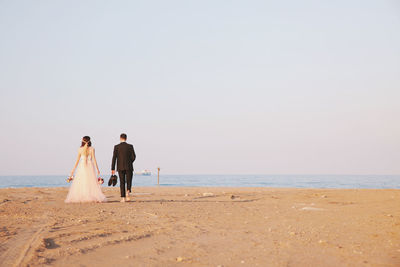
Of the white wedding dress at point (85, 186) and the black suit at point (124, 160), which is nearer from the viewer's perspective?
the white wedding dress at point (85, 186)

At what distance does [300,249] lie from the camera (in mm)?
5055

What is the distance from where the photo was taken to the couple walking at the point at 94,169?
503 inches

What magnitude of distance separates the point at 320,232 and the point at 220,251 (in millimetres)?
2372

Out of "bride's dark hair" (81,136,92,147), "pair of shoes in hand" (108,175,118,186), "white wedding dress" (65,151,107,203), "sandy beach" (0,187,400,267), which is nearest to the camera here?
"sandy beach" (0,187,400,267)

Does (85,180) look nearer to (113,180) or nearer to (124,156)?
(113,180)

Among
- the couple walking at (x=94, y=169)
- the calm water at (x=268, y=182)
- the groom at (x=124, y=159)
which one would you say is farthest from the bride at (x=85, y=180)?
the calm water at (x=268, y=182)

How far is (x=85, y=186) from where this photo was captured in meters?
12.8

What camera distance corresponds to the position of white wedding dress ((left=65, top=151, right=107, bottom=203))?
12578mm

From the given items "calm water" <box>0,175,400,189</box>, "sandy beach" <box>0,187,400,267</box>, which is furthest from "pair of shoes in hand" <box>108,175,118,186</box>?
"calm water" <box>0,175,400,189</box>

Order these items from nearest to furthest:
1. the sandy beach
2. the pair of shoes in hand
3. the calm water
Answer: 1. the sandy beach
2. the pair of shoes in hand
3. the calm water

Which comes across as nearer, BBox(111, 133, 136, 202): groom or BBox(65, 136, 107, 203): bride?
BBox(65, 136, 107, 203): bride

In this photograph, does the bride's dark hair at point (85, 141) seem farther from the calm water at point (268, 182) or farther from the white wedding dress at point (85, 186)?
the calm water at point (268, 182)

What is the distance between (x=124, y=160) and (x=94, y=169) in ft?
3.77

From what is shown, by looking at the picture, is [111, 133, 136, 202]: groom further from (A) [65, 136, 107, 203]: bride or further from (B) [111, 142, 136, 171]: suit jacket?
(A) [65, 136, 107, 203]: bride
